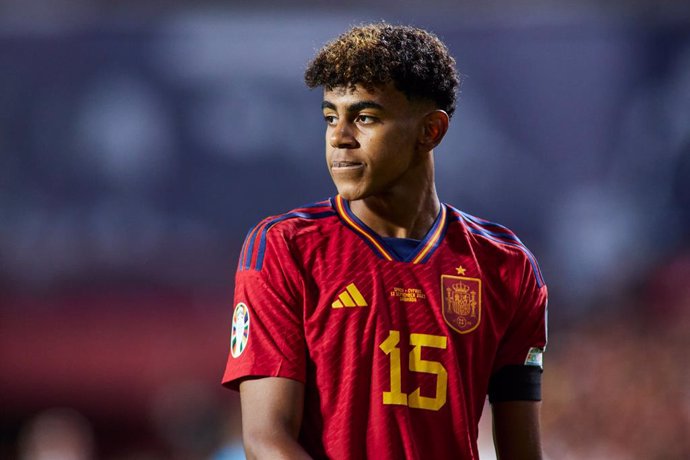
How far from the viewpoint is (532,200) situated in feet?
15.2

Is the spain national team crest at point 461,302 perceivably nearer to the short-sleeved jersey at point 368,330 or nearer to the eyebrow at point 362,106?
the short-sleeved jersey at point 368,330

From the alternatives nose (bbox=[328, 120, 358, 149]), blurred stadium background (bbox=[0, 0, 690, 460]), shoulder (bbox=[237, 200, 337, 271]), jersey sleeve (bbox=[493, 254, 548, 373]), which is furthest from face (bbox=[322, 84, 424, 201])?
blurred stadium background (bbox=[0, 0, 690, 460])

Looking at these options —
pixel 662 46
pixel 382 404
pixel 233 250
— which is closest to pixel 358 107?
pixel 382 404

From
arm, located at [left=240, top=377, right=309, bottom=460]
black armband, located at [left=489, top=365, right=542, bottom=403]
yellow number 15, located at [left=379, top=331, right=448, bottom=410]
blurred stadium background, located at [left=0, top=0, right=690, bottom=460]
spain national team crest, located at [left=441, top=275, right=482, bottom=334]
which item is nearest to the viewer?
arm, located at [left=240, top=377, right=309, bottom=460]

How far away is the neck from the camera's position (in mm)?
2055

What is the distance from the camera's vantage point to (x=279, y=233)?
1.98 meters

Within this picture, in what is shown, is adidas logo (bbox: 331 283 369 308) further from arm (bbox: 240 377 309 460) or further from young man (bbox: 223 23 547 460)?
arm (bbox: 240 377 309 460)

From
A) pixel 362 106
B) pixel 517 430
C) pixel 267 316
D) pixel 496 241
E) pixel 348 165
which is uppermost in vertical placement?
pixel 362 106

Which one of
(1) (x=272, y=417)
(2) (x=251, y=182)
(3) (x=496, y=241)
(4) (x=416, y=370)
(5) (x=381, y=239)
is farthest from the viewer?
(2) (x=251, y=182)

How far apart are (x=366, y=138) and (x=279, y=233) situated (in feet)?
0.81

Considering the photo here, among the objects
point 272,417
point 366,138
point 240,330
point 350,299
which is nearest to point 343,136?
point 366,138

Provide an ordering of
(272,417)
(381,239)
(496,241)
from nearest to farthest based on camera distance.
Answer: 1. (272,417)
2. (381,239)
3. (496,241)

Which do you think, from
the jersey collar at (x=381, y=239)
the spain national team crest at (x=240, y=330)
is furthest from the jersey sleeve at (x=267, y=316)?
the jersey collar at (x=381, y=239)

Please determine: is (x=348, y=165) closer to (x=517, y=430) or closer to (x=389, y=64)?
(x=389, y=64)
